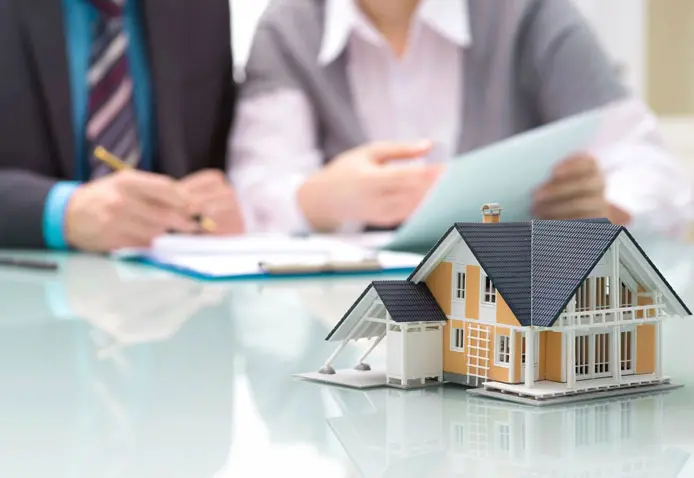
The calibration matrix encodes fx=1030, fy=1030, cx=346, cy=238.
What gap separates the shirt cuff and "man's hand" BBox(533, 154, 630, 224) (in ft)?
2.09

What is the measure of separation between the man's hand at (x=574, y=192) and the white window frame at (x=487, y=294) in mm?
762

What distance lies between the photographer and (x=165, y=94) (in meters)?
1.66

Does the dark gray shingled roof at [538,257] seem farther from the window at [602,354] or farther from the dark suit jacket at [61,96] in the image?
the dark suit jacket at [61,96]

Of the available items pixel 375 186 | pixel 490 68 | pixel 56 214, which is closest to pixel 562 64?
pixel 490 68

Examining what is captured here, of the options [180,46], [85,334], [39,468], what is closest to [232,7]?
[180,46]

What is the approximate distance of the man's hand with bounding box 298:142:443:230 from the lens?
1.38 m

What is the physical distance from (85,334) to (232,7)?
1.25 m

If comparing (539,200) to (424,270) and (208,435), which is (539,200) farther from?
(208,435)

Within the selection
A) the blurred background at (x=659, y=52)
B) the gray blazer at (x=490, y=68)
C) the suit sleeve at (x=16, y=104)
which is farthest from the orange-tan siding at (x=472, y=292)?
the blurred background at (x=659, y=52)

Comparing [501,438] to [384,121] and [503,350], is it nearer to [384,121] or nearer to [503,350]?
[503,350]

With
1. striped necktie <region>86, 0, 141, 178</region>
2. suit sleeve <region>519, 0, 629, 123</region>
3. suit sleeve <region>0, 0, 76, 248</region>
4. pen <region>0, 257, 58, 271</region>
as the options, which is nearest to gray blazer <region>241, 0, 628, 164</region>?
suit sleeve <region>519, 0, 629, 123</region>

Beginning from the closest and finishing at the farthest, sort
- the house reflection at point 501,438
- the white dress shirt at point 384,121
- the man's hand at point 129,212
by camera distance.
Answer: the house reflection at point 501,438 < the man's hand at point 129,212 < the white dress shirt at point 384,121

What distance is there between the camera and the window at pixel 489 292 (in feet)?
1.42

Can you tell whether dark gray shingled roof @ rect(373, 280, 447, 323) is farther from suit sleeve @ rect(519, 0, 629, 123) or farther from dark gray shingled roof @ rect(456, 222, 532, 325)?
suit sleeve @ rect(519, 0, 629, 123)
